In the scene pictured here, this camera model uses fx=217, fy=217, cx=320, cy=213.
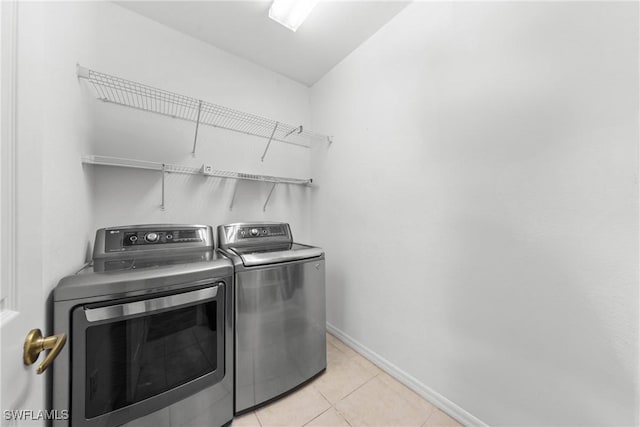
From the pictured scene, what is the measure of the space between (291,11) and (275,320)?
2.02 meters

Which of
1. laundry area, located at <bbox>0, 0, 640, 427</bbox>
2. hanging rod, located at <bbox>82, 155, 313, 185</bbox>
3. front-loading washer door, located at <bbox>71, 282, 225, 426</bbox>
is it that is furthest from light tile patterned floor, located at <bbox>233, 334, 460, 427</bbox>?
hanging rod, located at <bbox>82, 155, 313, 185</bbox>

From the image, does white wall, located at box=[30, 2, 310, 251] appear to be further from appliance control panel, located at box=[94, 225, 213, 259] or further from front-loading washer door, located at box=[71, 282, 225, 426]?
front-loading washer door, located at box=[71, 282, 225, 426]

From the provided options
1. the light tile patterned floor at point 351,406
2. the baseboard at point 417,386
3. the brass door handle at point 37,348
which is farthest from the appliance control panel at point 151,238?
the baseboard at point 417,386

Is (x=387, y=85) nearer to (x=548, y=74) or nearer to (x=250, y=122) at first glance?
(x=548, y=74)

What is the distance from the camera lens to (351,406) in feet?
4.23

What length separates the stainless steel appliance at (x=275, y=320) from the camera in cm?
122

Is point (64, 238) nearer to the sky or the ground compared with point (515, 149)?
nearer to the ground

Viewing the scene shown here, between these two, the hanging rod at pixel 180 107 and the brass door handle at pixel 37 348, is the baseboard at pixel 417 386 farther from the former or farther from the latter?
the hanging rod at pixel 180 107

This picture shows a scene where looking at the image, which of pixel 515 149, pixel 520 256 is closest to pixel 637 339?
pixel 520 256

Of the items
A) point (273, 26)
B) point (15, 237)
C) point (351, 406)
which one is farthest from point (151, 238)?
point (273, 26)

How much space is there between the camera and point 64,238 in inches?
36.5

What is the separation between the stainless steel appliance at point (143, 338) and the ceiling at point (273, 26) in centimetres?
157

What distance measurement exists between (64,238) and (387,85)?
Result: 2.01 m

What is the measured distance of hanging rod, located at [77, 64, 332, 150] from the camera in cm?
131
